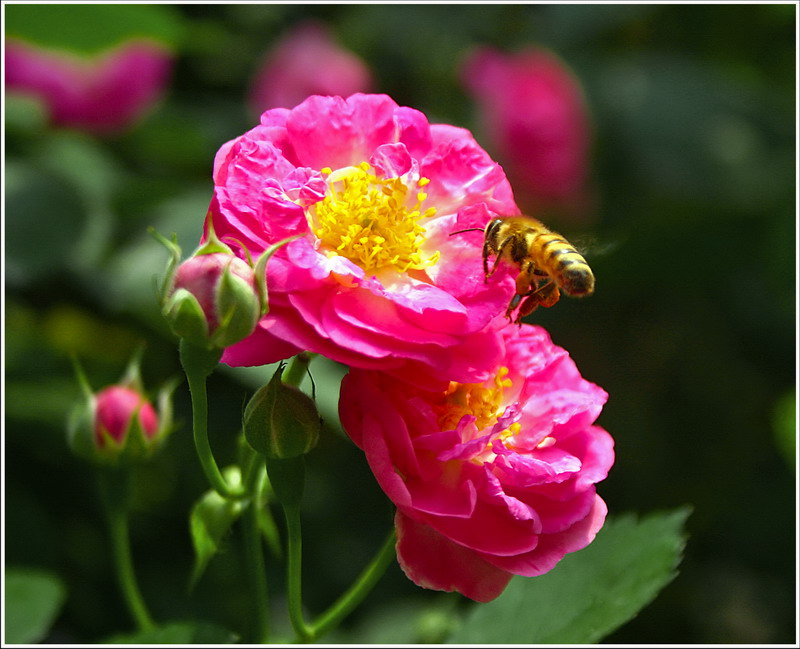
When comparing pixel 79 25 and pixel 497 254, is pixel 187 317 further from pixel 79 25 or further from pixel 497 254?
pixel 79 25

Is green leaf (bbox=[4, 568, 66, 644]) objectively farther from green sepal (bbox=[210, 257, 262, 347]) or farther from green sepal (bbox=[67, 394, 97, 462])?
green sepal (bbox=[210, 257, 262, 347])

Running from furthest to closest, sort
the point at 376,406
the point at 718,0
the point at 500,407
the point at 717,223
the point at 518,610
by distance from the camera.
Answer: the point at 718,0 → the point at 717,223 → the point at 518,610 → the point at 500,407 → the point at 376,406

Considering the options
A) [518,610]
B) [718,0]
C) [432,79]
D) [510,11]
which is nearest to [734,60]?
[718,0]

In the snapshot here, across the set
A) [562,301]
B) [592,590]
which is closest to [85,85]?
[562,301]

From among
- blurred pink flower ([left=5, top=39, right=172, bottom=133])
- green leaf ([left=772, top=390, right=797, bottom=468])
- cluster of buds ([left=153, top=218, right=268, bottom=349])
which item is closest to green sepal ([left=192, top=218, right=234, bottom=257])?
cluster of buds ([left=153, top=218, right=268, bottom=349])

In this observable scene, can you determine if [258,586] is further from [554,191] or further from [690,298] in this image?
[554,191]

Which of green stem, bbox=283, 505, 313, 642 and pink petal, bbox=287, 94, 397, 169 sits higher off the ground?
pink petal, bbox=287, 94, 397, 169
